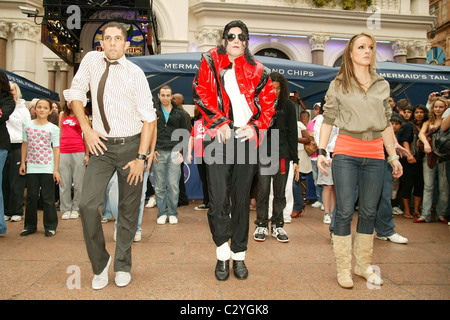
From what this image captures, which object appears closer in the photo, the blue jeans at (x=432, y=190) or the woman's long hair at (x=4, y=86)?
the woman's long hair at (x=4, y=86)

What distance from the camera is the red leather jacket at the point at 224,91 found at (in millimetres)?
3188

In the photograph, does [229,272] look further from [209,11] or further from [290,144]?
[209,11]

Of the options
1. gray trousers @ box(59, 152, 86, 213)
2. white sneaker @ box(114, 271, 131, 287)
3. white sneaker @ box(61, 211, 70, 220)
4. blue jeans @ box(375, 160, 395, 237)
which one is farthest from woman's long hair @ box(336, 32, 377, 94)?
white sneaker @ box(61, 211, 70, 220)

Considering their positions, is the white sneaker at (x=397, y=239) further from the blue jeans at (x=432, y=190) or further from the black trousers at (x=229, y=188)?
the black trousers at (x=229, y=188)

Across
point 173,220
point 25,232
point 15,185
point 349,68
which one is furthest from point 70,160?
point 349,68

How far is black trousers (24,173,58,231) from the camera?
198 inches

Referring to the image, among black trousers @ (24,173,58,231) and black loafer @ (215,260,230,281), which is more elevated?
black trousers @ (24,173,58,231)

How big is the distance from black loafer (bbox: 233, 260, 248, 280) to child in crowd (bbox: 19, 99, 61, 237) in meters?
2.97

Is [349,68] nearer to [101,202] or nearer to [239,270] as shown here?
[239,270]

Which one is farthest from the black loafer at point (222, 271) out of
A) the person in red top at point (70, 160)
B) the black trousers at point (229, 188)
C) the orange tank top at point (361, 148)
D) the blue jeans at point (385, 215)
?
the person in red top at point (70, 160)

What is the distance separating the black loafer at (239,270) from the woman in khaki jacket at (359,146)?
80 centimetres

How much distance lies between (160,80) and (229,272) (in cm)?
603

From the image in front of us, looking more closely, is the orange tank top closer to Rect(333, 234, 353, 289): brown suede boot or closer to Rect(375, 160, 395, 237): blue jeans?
Rect(333, 234, 353, 289): brown suede boot

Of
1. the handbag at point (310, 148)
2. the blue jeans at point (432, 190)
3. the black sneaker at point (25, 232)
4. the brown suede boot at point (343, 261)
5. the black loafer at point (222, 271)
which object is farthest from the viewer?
the handbag at point (310, 148)
